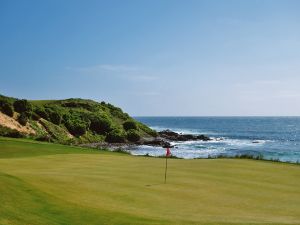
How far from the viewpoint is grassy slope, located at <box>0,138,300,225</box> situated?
13.5 metres

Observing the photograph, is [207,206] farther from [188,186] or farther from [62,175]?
[62,175]

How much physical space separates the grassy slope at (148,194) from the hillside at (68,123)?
33908 millimetres

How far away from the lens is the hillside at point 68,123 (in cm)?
6389

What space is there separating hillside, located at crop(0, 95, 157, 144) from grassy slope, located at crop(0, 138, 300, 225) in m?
33.9

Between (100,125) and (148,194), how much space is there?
66.4m

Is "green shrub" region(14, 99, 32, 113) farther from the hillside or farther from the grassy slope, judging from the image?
the grassy slope

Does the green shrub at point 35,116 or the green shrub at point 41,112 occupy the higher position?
the green shrub at point 41,112

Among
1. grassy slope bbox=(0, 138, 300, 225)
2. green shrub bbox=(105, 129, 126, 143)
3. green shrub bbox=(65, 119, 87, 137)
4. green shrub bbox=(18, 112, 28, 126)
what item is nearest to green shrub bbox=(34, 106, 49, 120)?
green shrub bbox=(65, 119, 87, 137)

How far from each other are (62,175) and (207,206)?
27.4ft

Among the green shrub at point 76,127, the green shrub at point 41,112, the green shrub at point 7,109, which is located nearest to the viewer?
the green shrub at point 7,109

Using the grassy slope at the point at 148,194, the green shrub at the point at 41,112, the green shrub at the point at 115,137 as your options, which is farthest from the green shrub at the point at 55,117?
the grassy slope at the point at 148,194

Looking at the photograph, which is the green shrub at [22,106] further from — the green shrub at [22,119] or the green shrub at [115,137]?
the green shrub at [115,137]

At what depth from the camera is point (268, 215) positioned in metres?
15.1

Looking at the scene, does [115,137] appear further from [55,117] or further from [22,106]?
[22,106]
